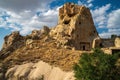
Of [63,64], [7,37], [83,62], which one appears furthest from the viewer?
[7,37]

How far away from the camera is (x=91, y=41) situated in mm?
43094

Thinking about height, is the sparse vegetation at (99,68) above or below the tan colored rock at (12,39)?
below

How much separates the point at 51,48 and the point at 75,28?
6.68 m

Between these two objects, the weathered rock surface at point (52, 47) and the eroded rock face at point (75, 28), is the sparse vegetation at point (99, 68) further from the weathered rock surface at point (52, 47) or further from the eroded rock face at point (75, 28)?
the eroded rock face at point (75, 28)

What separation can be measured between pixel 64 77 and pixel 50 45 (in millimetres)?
8725

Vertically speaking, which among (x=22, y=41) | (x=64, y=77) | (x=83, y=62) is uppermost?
(x=22, y=41)

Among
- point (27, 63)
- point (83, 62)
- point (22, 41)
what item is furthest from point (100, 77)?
point (22, 41)

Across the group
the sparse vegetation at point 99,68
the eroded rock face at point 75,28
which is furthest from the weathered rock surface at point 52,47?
the sparse vegetation at point 99,68

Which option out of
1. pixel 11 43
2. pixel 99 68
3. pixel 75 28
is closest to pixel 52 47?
pixel 75 28

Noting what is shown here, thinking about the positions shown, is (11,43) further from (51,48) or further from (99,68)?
(99,68)

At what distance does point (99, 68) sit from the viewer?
81.4 feet

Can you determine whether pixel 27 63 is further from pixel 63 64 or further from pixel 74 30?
pixel 74 30

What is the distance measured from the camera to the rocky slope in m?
34.4

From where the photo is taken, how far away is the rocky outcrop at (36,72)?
108 feet
